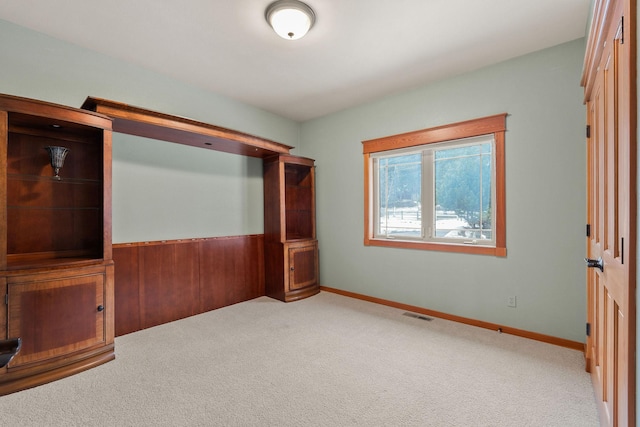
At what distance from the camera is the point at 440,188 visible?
12.1 feet

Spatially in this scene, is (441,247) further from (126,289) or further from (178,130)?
(126,289)

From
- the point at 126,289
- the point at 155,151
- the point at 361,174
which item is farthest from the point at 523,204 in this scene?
the point at 126,289

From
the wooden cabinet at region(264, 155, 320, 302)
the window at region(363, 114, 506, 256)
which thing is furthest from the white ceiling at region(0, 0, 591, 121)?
the wooden cabinet at region(264, 155, 320, 302)

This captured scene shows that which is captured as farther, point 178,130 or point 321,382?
point 178,130

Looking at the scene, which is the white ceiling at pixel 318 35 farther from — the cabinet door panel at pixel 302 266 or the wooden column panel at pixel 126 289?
the cabinet door panel at pixel 302 266

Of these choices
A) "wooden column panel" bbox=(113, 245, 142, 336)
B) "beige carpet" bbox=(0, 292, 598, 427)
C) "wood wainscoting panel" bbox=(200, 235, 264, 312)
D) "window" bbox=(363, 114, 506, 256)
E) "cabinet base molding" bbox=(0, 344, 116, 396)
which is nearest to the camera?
"beige carpet" bbox=(0, 292, 598, 427)

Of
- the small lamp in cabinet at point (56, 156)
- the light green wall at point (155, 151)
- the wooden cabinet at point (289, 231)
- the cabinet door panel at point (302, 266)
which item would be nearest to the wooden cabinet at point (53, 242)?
the small lamp in cabinet at point (56, 156)

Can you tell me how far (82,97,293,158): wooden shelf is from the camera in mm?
2715

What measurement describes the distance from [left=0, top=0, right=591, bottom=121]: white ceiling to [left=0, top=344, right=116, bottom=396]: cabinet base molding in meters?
2.70

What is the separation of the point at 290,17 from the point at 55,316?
2912 mm

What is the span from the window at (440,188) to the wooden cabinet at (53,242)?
309cm

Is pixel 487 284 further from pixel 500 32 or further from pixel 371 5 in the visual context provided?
pixel 371 5

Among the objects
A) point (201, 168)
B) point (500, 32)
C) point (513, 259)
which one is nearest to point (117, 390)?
point (201, 168)

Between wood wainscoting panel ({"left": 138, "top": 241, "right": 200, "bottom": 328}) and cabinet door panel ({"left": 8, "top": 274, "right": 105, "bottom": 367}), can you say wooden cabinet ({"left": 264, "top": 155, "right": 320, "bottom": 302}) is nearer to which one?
wood wainscoting panel ({"left": 138, "top": 241, "right": 200, "bottom": 328})
